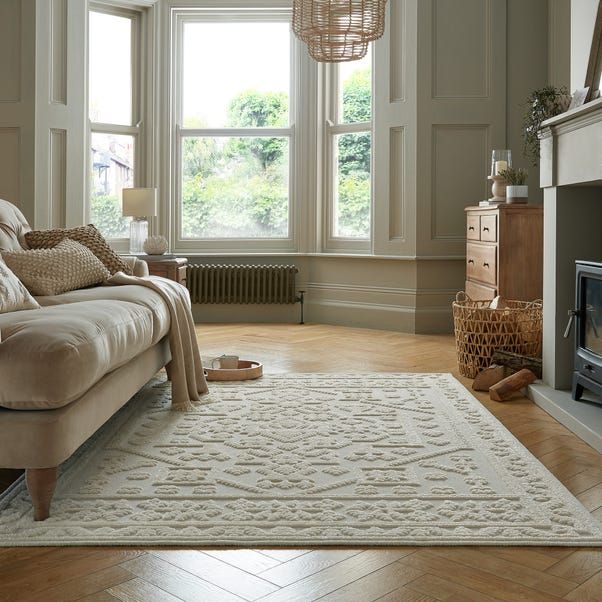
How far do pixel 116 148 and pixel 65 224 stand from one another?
932 mm

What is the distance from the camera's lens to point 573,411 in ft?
10.8

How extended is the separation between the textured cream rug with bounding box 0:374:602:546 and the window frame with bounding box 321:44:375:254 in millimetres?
3436

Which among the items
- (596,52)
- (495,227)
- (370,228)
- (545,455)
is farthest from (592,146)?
(370,228)

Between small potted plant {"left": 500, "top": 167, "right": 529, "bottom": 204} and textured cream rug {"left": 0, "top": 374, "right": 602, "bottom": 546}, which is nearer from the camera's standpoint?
textured cream rug {"left": 0, "top": 374, "right": 602, "bottom": 546}

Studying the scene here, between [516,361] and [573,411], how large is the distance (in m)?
0.80

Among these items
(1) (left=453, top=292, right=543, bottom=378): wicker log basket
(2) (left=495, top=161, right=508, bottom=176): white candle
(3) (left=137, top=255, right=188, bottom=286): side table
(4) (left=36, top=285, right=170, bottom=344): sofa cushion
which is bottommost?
(1) (left=453, top=292, right=543, bottom=378): wicker log basket

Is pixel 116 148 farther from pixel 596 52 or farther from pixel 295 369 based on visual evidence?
pixel 596 52

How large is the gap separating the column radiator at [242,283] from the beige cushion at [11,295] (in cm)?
382

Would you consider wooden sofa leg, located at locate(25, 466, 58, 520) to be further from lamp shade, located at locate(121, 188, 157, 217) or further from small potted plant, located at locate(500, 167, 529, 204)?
small potted plant, located at locate(500, 167, 529, 204)

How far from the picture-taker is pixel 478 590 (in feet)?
5.68

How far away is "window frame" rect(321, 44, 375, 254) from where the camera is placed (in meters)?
6.84

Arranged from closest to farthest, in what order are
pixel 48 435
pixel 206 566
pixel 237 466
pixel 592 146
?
pixel 206 566
pixel 48 435
pixel 237 466
pixel 592 146

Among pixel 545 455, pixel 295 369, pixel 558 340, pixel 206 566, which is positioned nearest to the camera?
pixel 206 566

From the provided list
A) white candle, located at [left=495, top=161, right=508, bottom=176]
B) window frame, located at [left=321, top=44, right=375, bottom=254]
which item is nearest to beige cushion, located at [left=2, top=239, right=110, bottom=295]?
white candle, located at [left=495, top=161, right=508, bottom=176]
